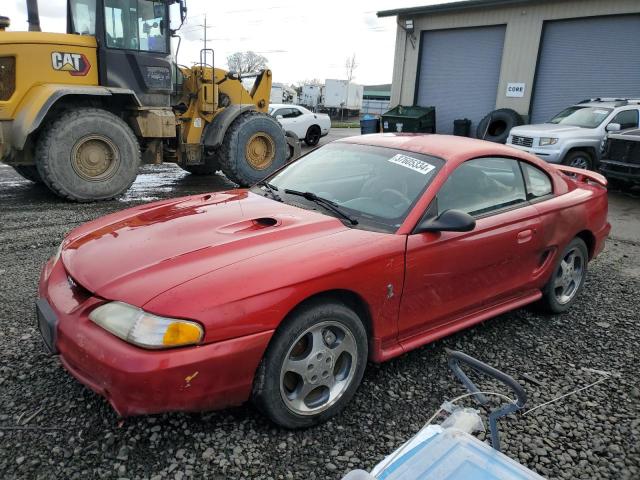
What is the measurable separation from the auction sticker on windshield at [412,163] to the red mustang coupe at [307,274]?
0.01 meters

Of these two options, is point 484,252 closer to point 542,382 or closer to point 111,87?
point 542,382

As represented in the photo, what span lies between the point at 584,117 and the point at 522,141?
159cm

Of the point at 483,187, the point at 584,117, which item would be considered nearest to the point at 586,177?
the point at 483,187

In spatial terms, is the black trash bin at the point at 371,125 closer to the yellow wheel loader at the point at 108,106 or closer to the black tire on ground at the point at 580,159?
the black tire on ground at the point at 580,159

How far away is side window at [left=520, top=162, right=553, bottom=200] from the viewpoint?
3738mm

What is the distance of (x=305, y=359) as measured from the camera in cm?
243

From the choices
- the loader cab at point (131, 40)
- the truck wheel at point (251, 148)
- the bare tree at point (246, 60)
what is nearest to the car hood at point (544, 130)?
the truck wheel at point (251, 148)

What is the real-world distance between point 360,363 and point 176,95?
716 centimetres

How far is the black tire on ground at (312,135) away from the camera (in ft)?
57.6

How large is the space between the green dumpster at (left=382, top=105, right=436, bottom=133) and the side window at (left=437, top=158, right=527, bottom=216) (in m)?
13.0

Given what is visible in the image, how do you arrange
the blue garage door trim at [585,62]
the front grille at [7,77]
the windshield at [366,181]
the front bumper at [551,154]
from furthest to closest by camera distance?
the blue garage door trim at [585,62] → the front bumper at [551,154] → the front grille at [7,77] → the windshield at [366,181]

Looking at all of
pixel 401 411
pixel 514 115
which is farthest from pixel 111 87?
pixel 514 115

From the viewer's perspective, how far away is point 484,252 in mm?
3160

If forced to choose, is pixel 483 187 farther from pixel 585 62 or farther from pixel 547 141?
pixel 585 62
